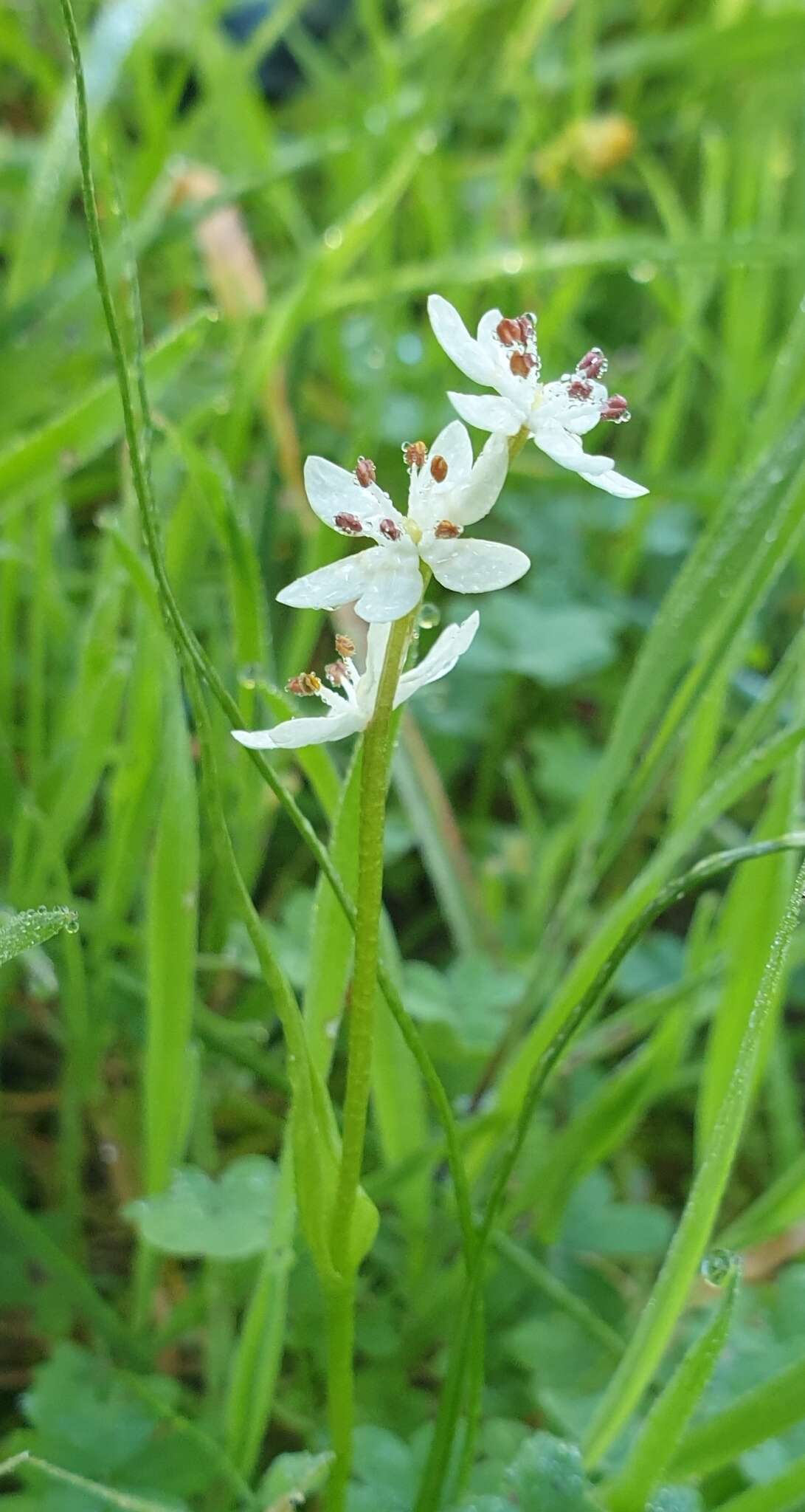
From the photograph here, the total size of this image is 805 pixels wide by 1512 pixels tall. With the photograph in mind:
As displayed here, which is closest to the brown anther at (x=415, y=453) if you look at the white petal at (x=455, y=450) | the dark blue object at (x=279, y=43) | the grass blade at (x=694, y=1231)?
the white petal at (x=455, y=450)

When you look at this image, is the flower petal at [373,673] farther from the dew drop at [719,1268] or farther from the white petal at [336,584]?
the dew drop at [719,1268]

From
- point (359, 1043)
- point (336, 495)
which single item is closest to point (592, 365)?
point (336, 495)

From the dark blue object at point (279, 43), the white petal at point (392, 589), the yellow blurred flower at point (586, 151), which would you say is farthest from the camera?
the dark blue object at point (279, 43)

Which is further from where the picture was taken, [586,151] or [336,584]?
[586,151]

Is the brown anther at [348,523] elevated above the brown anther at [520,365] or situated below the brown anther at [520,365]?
below

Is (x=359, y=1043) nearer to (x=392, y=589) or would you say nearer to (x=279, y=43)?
(x=392, y=589)

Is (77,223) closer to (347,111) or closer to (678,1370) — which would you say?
(347,111)

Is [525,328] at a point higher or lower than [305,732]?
higher
